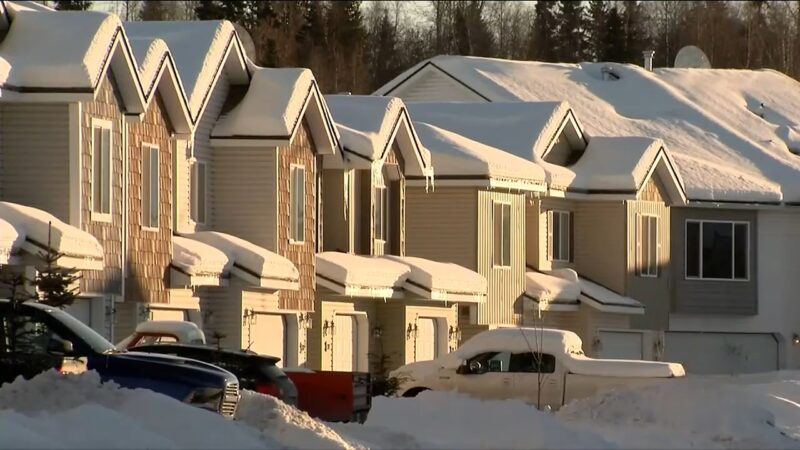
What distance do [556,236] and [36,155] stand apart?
2227 cm

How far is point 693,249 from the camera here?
5572 cm

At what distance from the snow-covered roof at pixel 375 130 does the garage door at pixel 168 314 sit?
6521 mm

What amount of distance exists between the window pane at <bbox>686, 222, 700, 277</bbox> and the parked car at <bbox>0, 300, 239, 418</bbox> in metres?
34.7

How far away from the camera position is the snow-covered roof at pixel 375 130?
4066cm

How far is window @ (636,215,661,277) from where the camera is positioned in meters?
52.8

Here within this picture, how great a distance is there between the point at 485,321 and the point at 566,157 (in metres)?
7.72

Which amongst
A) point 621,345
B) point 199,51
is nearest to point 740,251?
point 621,345

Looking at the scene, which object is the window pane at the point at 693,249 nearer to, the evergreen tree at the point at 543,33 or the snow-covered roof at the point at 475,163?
the snow-covered roof at the point at 475,163

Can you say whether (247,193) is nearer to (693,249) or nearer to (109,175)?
(109,175)

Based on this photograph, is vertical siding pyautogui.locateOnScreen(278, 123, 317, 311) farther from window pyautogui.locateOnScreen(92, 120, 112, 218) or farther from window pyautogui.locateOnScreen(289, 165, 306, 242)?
window pyautogui.locateOnScreen(92, 120, 112, 218)

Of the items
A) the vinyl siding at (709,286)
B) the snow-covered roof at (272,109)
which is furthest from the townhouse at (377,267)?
the vinyl siding at (709,286)

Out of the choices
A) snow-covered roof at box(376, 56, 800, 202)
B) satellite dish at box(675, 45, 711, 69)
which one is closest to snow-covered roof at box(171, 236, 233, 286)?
snow-covered roof at box(376, 56, 800, 202)

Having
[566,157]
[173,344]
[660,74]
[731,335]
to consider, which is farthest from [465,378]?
[660,74]

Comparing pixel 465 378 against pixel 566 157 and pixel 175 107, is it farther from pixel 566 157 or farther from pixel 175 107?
pixel 566 157
